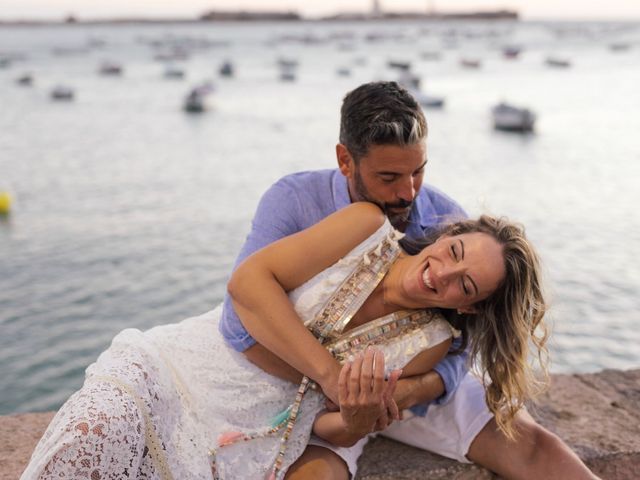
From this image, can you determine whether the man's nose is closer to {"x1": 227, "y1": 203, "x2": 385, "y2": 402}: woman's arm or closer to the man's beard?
the man's beard

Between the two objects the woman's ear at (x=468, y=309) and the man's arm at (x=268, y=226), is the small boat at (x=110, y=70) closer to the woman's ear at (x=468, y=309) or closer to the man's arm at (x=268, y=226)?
the man's arm at (x=268, y=226)

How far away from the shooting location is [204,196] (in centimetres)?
1866

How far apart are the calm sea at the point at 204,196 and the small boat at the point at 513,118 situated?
18.2 inches

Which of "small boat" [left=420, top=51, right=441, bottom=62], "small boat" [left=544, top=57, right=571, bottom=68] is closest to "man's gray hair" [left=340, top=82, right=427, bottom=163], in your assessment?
"small boat" [left=544, top=57, right=571, bottom=68]

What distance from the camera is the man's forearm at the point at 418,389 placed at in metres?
2.67

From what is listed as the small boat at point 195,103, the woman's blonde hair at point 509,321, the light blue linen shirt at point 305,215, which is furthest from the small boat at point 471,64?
the woman's blonde hair at point 509,321

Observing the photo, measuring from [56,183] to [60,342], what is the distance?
32.4 feet

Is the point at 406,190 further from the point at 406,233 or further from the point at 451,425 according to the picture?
the point at 451,425

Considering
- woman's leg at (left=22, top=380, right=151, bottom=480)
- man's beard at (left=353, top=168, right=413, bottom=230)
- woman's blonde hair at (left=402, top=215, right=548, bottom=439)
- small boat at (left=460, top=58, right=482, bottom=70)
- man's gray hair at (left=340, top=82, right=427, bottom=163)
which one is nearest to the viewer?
woman's leg at (left=22, top=380, right=151, bottom=480)

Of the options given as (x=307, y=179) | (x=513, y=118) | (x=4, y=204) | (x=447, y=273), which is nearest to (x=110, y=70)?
(x=513, y=118)

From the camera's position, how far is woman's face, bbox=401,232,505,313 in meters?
2.55

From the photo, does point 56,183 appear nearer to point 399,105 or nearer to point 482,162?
point 482,162

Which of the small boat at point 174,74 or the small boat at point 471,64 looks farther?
the small boat at point 471,64

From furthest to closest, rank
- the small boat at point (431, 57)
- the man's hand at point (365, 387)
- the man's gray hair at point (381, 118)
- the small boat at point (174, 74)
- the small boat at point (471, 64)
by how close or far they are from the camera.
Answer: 1. the small boat at point (431, 57)
2. the small boat at point (471, 64)
3. the small boat at point (174, 74)
4. the man's gray hair at point (381, 118)
5. the man's hand at point (365, 387)
